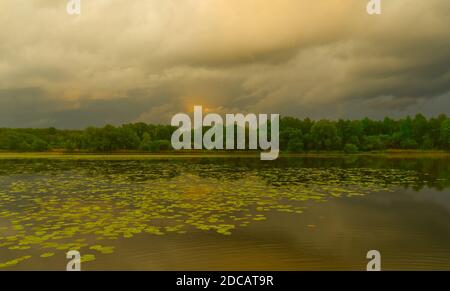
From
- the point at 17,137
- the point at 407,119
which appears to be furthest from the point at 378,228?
the point at 17,137

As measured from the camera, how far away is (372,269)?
6.71 m

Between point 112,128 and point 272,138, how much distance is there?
50.3m

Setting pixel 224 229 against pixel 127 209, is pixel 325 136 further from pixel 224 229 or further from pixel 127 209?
pixel 224 229

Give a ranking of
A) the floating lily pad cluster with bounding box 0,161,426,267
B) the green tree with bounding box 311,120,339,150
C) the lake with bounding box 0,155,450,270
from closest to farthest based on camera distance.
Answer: the lake with bounding box 0,155,450,270, the floating lily pad cluster with bounding box 0,161,426,267, the green tree with bounding box 311,120,339,150

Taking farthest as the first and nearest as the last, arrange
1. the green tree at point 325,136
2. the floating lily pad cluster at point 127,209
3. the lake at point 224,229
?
the green tree at point 325,136 → the floating lily pad cluster at point 127,209 → the lake at point 224,229

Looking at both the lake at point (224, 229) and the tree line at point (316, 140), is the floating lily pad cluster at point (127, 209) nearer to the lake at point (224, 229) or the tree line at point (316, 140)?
the lake at point (224, 229)

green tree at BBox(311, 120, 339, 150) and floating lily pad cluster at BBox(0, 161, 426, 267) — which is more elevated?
green tree at BBox(311, 120, 339, 150)

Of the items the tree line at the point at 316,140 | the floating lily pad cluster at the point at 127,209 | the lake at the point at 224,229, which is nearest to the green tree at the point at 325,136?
the tree line at the point at 316,140

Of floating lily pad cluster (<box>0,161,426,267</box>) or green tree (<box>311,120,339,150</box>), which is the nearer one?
floating lily pad cluster (<box>0,161,426,267</box>)

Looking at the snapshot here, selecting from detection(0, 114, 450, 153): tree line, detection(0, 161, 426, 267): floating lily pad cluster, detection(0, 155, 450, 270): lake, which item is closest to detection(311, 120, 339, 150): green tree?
detection(0, 114, 450, 153): tree line

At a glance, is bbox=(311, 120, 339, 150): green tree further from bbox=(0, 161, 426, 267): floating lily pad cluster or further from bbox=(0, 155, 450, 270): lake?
bbox=(0, 155, 450, 270): lake

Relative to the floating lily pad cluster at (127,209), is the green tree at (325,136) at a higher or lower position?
higher

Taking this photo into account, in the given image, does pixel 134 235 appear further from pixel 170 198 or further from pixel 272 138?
pixel 272 138

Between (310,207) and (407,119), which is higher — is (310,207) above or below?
below
